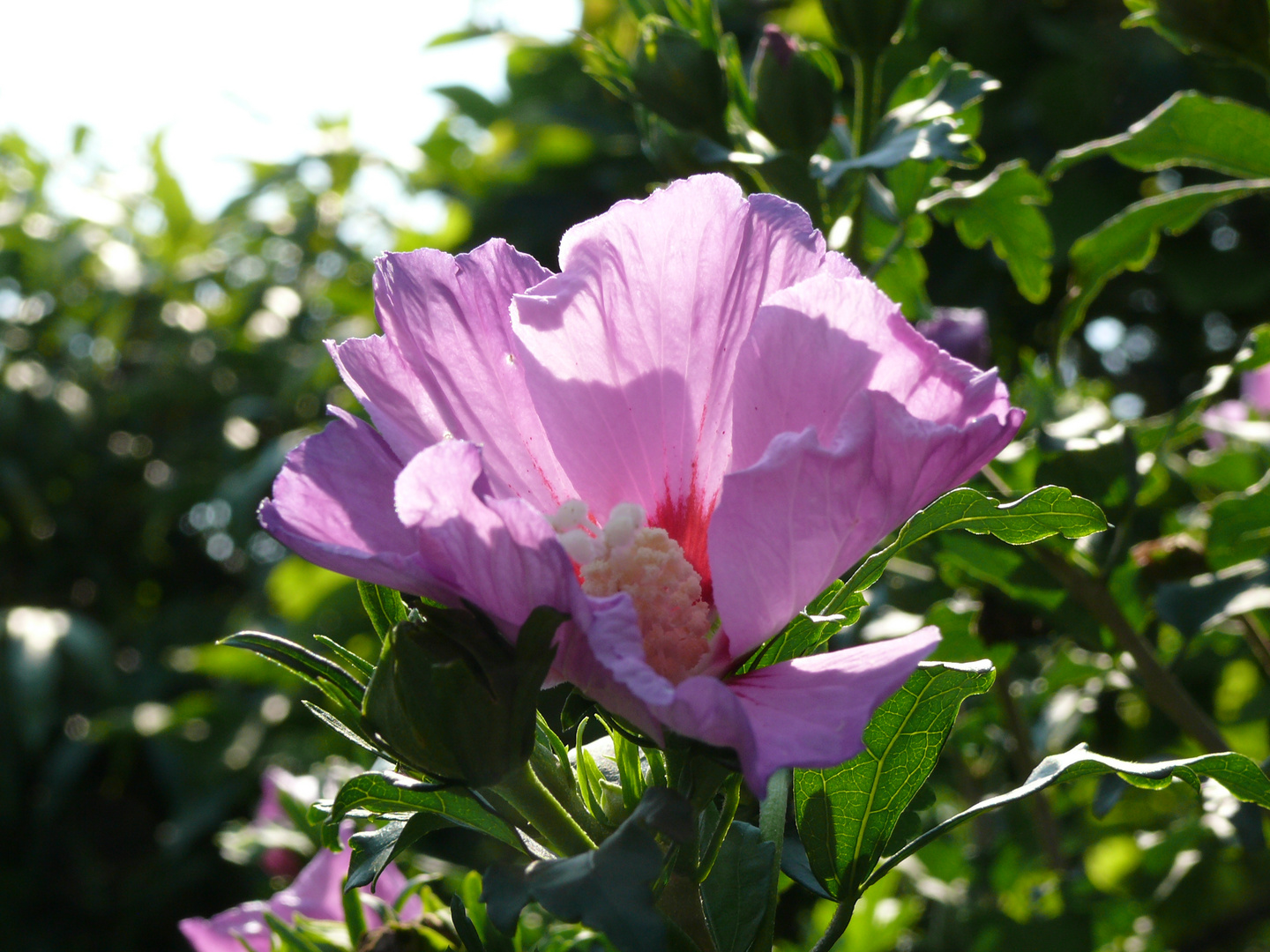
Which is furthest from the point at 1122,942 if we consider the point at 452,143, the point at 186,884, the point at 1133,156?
the point at 452,143

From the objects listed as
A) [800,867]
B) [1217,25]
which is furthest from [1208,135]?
[800,867]

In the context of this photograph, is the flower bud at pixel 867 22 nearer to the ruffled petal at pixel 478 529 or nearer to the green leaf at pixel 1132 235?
the green leaf at pixel 1132 235

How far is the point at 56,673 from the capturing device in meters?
2.02

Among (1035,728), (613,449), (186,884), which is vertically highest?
(613,449)

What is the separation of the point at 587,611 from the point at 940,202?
19.5 inches

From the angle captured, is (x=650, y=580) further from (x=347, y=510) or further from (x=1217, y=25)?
(x=1217, y=25)

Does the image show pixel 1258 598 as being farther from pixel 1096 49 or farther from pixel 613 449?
pixel 1096 49

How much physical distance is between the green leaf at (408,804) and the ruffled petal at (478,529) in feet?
0.39

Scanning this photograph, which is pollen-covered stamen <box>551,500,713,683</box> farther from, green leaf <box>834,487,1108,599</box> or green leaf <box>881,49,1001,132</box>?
green leaf <box>881,49,1001,132</box>

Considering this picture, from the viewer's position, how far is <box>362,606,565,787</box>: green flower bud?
1.09 ft

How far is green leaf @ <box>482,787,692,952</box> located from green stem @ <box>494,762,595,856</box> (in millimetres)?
29

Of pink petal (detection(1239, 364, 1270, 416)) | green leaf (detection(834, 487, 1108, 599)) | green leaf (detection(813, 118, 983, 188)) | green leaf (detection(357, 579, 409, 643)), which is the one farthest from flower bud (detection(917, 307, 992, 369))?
pink petal (detection(1239, 364, 1270, 416))

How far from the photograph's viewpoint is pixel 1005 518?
42 centimetres

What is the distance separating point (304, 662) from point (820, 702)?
172mm
